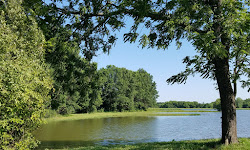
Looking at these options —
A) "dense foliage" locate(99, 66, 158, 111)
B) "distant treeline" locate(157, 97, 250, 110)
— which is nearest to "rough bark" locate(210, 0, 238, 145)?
"dense foliage" locate(99, 66, 158, 111)

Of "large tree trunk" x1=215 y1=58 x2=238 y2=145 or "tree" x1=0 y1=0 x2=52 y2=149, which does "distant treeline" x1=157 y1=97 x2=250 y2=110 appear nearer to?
"large tree trunk" x1=215 y1=58 x2=238 y2=145

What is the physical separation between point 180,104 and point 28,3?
565ft

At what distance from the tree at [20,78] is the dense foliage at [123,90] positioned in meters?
63.1

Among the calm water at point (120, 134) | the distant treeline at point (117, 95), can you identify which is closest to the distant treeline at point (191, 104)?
the distant treeline at point (117, 95)

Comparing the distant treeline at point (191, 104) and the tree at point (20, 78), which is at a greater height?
the tree at point (20, 78)

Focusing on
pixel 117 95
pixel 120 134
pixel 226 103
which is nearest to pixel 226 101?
pixel 226 103

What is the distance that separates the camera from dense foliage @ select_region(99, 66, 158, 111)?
270 ft

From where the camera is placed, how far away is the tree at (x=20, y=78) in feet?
27.7

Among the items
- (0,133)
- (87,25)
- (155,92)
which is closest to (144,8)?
(87,25)

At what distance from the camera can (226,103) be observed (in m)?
10.6

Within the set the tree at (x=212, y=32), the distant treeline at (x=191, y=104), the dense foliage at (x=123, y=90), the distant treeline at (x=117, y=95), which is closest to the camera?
the tree at (x=212, y=32)

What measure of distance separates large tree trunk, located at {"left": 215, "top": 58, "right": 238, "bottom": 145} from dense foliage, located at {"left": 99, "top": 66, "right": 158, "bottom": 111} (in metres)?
64.6

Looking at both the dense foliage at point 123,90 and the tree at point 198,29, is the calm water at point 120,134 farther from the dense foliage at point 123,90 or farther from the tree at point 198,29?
the dense foliage at point 123,90

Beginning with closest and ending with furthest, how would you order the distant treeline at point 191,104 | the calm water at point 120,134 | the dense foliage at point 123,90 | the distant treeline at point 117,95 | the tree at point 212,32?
1. the tree at point 212,32
2. the calm water at point 120,134
3. the distant treeline at point 117,95
4. the dense foliage at point 123,90
5. the distant treeline at point 191,104
